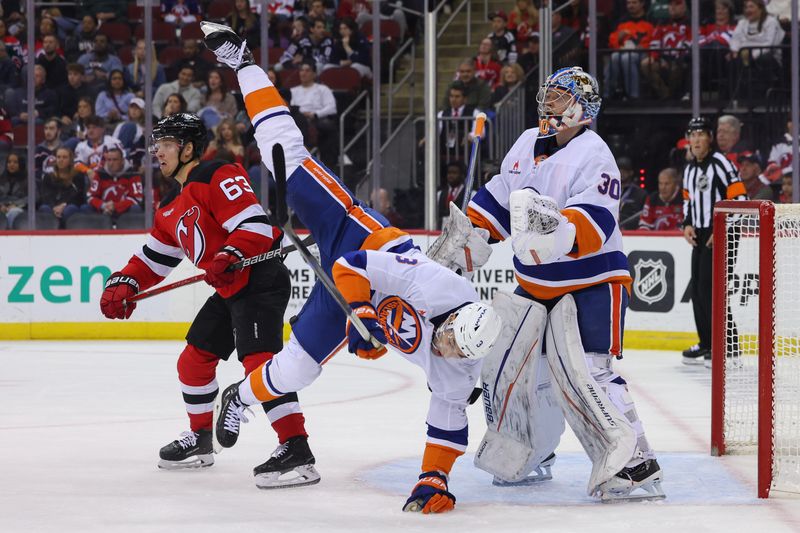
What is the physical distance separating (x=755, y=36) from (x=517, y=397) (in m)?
5.55

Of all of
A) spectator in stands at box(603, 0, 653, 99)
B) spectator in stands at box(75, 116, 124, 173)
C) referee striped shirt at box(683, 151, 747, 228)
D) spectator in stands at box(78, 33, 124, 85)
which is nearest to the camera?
referee striped shirt at box(683, 151, 747, 228)

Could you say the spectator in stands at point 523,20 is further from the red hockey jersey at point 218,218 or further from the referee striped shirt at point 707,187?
the red hockey jersey at point 218,218

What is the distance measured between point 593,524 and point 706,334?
3.77m

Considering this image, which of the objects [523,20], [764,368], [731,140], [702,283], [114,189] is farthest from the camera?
[523,20]

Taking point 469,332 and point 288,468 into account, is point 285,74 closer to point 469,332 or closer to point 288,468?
point 288,468

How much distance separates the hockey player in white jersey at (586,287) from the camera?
3.48m

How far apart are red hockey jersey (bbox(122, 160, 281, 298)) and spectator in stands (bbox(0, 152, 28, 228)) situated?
4706 millimetres

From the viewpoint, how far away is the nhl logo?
7750 mm

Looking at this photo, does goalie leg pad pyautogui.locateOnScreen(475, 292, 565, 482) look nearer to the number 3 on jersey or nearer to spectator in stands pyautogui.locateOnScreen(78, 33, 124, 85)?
the number 3 on jersey

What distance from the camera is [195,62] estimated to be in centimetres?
Result: 910

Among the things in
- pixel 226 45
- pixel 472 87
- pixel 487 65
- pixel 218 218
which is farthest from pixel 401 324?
pixel 487 65

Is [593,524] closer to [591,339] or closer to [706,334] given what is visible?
[591,339]

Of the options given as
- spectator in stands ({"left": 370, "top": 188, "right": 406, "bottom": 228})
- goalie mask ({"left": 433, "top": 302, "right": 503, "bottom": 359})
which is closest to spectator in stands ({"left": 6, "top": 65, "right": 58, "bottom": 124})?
spectator in stands ({"left": 370, "top": 188, "right": 406, "bottom": 228})

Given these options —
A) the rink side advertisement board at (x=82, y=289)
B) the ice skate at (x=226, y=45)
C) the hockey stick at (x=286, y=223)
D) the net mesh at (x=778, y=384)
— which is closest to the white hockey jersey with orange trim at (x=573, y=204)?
the net mesh at (x=778, y=384)
